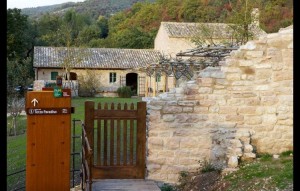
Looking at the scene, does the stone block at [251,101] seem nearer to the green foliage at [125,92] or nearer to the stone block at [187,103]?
the stone block at [187,103]

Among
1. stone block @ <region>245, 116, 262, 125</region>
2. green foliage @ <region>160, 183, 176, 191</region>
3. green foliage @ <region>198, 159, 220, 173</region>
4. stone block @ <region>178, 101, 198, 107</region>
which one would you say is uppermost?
stone block @ <region>178, 101, 198, 107</region>

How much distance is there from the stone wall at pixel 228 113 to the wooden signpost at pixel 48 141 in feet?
8.06

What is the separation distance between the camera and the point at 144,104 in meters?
8.73

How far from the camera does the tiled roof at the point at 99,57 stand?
127ft

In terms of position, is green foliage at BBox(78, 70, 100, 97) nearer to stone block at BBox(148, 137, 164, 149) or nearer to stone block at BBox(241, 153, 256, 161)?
stone block at BBox(148, 137, 164, 149)

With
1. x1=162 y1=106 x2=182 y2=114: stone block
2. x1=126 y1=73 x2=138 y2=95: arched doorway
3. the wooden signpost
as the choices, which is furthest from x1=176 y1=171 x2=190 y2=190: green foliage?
x1=126 y1=73 x2=138 y2=95: arched doorway

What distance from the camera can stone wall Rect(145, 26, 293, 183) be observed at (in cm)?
890

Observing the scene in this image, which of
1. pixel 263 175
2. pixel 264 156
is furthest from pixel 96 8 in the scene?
pixel 263 175

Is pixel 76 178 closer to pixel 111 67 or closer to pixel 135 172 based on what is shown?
pixel 135 172

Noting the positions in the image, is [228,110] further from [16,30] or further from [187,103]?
[16,30]

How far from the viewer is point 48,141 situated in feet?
21.9

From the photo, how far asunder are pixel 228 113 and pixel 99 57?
3187 cm

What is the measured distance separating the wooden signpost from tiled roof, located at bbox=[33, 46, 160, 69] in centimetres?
3153

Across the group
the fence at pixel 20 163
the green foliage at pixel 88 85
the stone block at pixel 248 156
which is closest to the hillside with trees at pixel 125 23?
the green foliage at pixel 88 85
